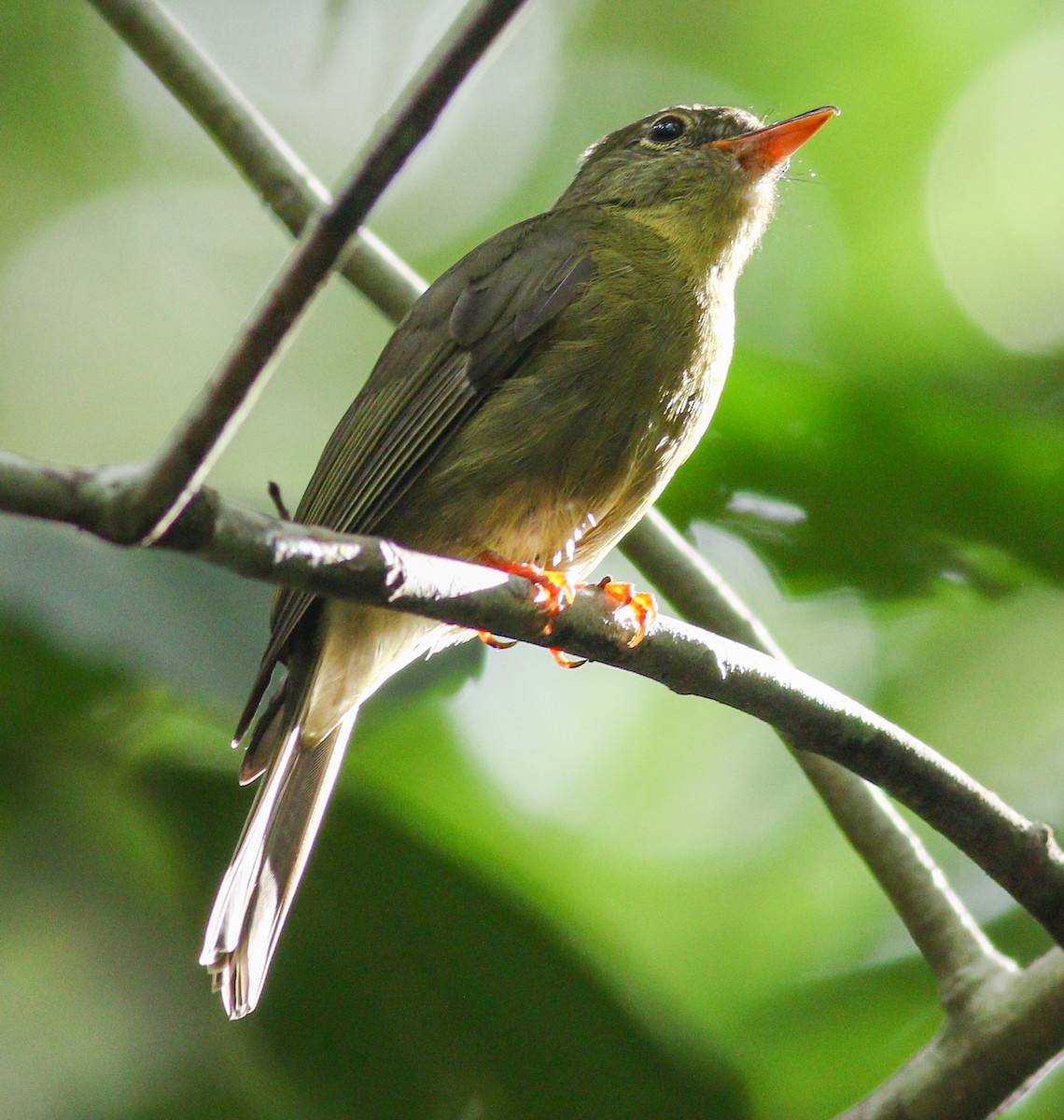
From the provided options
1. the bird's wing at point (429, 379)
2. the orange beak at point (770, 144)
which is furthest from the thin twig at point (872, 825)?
the orange beak at point (770, 144)

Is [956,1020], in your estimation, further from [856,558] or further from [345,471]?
[345,471]

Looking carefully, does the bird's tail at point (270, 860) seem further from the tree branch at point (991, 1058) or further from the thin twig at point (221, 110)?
the tree branch at point (991, 1058)

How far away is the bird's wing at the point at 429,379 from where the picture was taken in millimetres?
3309

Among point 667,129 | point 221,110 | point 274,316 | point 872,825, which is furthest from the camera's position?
point 667,129

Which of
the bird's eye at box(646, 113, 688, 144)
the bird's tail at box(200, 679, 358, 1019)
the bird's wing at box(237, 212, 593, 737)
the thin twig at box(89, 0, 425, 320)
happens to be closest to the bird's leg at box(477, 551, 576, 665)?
the bird's wing at box(237, 212, 593, 737)

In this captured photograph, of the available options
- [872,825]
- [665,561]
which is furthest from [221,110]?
[872,825]

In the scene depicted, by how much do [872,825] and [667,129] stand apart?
2358mm

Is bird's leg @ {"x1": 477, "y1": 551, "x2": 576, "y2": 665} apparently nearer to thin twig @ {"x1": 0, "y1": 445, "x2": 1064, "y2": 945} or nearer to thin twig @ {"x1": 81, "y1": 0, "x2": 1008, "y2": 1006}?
thin twig @ {"x1": 0, "y1": 445, "x2": 1064, "y2": 945}

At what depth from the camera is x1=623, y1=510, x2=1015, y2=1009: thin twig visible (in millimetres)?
2768

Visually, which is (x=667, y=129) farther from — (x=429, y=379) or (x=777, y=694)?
(x=777, y=694)

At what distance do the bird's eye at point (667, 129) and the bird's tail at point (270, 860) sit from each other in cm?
204

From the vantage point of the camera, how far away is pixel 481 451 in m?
3.21

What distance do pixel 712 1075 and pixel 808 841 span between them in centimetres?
148

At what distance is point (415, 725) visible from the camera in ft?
15.1
